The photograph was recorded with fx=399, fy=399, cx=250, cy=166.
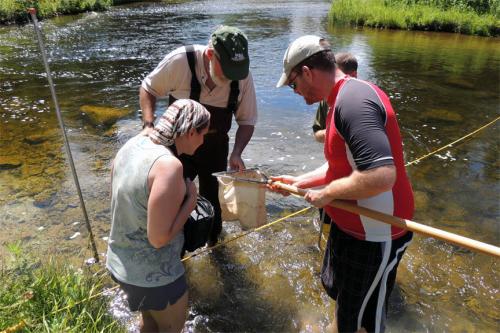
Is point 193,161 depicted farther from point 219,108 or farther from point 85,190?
point 85,190

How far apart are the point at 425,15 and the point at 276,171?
2115 centimetres

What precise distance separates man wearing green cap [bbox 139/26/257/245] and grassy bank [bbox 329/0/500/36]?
23.1m

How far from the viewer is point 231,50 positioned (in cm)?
311

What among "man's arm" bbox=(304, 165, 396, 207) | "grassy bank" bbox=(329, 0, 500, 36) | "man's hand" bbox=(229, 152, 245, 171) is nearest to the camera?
"man's arm" bbox=(304, 165, 396, 207)

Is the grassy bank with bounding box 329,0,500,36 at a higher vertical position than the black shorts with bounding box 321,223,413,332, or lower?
higher

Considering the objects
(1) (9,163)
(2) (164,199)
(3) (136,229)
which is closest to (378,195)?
(2) (164,199)

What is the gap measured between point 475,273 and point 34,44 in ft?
62.6

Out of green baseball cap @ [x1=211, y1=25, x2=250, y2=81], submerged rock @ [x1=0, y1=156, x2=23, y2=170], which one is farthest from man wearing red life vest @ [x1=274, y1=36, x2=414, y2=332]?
submerged rock @ [x1=0, y1=156, x2=23, y2=170]

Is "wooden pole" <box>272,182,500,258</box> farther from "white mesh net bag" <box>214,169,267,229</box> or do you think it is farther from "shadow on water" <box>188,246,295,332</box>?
"shadow on water" <box>188,246,295,332</box>

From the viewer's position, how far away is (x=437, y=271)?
452 cm

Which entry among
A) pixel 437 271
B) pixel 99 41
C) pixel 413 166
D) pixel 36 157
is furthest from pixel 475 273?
pixel 99 41

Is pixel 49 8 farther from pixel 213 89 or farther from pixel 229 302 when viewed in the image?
pixel 229 302

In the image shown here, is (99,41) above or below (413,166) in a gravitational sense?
above

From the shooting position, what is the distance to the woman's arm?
219 cm
